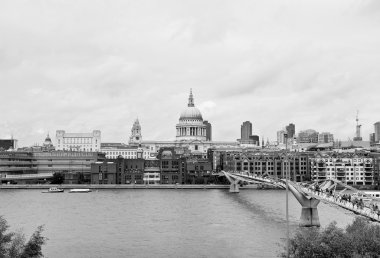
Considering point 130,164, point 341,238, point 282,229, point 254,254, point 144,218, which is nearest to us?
point 341,238

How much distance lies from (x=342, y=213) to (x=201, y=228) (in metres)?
16.9

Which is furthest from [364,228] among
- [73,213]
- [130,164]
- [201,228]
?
[130,164]

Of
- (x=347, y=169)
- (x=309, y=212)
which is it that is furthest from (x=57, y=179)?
(x=309, y=212)

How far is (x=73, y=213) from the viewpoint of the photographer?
6431 centimetres

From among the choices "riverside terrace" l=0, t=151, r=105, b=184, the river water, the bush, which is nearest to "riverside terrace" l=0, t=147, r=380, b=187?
"riverside terrace" l=0, t=151, r=105, b=184

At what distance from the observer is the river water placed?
133 ft

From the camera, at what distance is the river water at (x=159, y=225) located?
40.4 metres

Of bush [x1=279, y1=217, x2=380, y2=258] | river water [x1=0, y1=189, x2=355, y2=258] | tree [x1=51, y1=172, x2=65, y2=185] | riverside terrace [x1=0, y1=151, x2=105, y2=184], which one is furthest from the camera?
riverside terrace [x1=0, y1=151, x2=105, y2=184]

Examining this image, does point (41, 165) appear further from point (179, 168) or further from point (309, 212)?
point (309, 212)

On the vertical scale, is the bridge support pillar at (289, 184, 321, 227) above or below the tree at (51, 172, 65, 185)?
below

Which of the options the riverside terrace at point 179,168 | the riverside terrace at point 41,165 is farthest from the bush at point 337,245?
the riverside terrace at point 41,165

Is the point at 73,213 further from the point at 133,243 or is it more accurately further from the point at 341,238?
the point at 341,238

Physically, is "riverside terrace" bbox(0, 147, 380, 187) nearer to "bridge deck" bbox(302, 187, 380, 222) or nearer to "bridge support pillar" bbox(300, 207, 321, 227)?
"bridge deck" bbox(302, 187, 380, 222)

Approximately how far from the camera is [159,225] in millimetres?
53438
